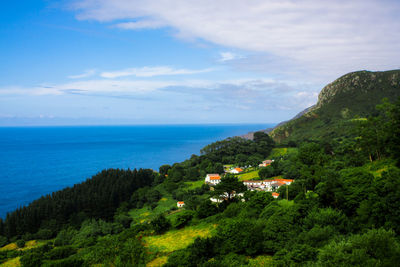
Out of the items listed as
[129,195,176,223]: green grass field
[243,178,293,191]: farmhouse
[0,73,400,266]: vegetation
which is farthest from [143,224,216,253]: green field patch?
[243,178,293,191]: farmhouse

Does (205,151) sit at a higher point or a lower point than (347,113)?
lower

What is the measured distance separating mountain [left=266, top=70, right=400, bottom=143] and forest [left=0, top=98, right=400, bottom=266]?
261 ft

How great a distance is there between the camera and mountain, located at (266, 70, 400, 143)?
4897 inches

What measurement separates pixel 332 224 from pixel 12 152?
186378mm

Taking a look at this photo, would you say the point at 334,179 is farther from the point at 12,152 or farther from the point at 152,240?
the point at 12,152

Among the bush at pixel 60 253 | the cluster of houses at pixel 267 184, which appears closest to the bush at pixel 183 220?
the bush at pixel 60 253

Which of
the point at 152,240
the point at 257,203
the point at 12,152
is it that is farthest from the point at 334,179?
the point at 12,152

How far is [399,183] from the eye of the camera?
17781mm

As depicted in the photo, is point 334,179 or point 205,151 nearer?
point 334,179

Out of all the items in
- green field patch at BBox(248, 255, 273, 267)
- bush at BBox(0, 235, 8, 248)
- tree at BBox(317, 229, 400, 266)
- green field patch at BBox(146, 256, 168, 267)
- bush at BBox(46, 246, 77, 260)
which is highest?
tree at BBox(317, 229, 400, 266)

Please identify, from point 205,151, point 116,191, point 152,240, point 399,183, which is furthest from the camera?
point 205,151

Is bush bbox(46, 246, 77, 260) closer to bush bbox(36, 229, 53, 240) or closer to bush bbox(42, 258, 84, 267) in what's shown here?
bush bbox(42, 258, 84, 267)

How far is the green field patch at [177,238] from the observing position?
84.6 feet

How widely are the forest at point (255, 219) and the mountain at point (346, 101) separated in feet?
261
